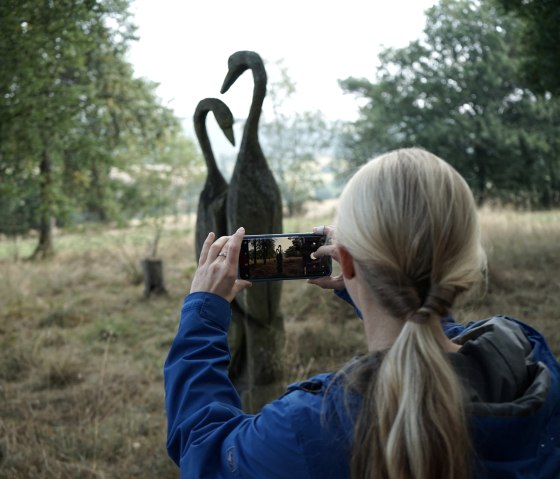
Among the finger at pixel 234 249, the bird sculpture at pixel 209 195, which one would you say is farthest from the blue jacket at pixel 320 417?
the bird sculpture at pixel 209 195

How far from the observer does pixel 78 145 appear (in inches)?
351

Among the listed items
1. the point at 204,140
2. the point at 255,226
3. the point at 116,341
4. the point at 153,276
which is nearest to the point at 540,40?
the point at 204,140

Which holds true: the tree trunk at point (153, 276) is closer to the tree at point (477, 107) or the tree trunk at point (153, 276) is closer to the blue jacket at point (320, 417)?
the blue jacket at point (320, 417)

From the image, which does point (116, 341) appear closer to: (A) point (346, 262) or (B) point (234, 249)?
(B) point (234, 249)

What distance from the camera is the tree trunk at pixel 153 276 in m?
10.3

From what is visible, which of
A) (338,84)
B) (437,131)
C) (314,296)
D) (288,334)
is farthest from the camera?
(338,84)

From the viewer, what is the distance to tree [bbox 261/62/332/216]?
24.9m

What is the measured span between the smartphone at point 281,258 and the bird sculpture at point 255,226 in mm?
1734

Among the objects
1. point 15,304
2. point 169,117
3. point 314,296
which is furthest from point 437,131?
point 15,304

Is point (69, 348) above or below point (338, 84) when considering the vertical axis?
below

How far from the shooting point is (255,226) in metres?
3.53

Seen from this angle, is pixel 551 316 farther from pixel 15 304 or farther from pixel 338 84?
pixel 338 84

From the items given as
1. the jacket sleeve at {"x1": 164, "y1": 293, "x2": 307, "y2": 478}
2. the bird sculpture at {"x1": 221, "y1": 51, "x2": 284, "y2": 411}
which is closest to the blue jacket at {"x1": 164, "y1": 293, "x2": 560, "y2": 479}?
the jacket sleeve at {"x1": 164, "y1": 293, "x2": 307, "y2": 478}

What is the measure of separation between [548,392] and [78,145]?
344 inches
